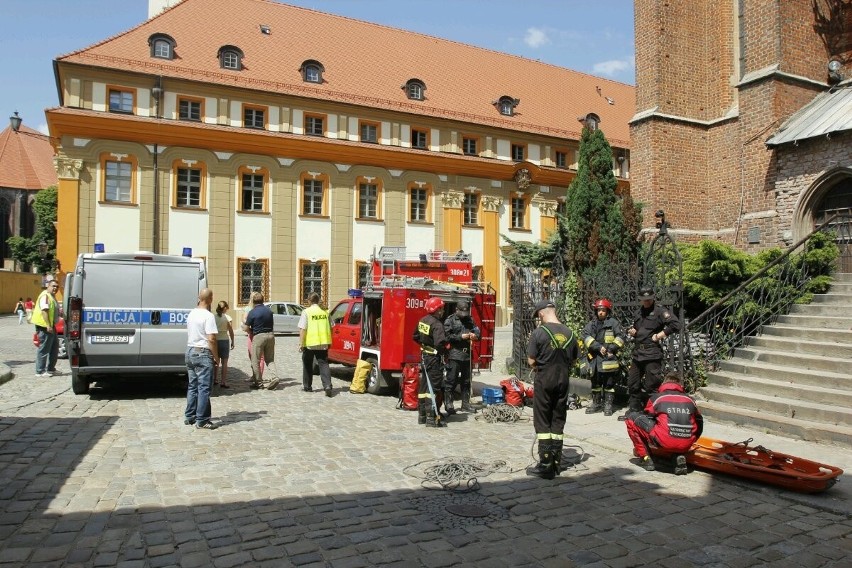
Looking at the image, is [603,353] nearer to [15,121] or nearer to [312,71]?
[312,71]

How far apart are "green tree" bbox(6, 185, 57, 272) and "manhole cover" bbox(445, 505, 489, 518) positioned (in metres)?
57.3

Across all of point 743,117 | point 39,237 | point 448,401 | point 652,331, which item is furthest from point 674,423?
point 39,237

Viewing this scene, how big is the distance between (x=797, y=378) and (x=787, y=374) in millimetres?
158

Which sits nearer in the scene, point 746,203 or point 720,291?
point 720,291

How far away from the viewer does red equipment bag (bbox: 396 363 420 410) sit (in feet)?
33.0

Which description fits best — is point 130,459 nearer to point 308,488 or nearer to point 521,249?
point 308,488

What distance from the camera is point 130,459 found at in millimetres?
6762

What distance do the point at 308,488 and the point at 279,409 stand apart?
165 inches

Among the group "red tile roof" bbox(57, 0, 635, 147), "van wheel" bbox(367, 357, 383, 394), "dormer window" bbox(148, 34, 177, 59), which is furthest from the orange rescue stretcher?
"dormer window" bbox(148, 34, 177, 59)

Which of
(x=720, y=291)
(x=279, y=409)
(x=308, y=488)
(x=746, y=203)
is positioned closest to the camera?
(x=308, y=488)

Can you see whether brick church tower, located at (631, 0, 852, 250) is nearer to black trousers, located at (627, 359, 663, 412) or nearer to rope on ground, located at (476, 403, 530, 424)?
black trousers, located at (627, 359, 663, 412)

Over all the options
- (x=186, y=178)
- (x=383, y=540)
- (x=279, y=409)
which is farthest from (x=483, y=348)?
(x=186, y=178)

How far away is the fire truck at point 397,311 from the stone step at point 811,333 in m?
4.68

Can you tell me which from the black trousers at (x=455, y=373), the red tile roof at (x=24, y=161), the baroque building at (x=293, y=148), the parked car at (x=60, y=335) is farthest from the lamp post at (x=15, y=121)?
the black trousers at (x=455, y=373)
